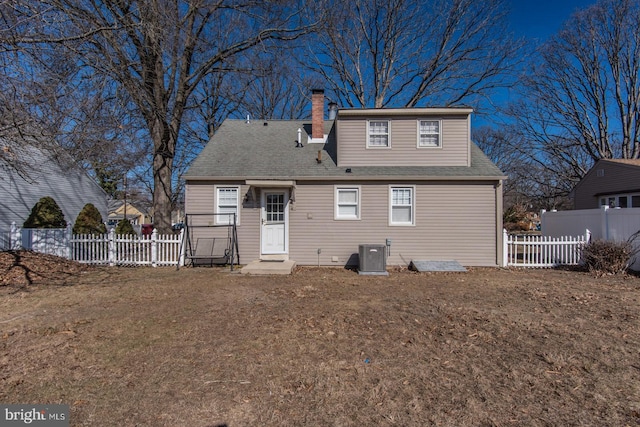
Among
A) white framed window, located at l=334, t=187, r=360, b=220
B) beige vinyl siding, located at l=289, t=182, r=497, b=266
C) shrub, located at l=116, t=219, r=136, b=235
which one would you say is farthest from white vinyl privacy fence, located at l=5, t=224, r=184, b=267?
beige vinyl siding, located at l=289, t=182, r=497, b=266

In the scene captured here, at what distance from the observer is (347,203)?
10.7 m

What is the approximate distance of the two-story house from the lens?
10.5 meters

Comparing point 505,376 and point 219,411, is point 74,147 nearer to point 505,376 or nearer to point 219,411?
point 219,411

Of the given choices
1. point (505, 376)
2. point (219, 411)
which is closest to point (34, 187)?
point (219, 411)

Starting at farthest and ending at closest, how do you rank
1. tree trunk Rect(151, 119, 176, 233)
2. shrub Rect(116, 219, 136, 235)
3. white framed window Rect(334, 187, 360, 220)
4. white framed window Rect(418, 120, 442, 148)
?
shrub Rect(116, 219, 136, 235)
tree trunk Rect(151, 119, 176, 233)
white framed window Rect(418, 120, 442, 148)
white framed window Rect(334, 187, 360, 220)

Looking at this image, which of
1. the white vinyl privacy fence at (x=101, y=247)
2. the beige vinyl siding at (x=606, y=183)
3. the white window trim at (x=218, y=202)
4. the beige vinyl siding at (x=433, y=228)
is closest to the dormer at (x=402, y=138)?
the beige vinyl siding at (x=433, y=228)

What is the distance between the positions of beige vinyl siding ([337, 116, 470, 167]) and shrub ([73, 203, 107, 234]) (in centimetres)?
1075

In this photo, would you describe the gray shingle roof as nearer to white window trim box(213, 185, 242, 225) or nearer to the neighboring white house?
white window trim box(213, 185, 242, 225)

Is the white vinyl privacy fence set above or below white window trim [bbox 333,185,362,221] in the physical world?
below

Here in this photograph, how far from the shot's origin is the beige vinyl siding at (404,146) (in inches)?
427

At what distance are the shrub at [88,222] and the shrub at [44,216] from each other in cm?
87

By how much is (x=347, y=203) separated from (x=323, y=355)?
7151 millimetres

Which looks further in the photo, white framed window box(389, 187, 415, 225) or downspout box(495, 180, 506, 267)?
white framed window box(389, 187, 415, 225)

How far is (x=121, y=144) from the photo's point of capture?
949 centimetres
